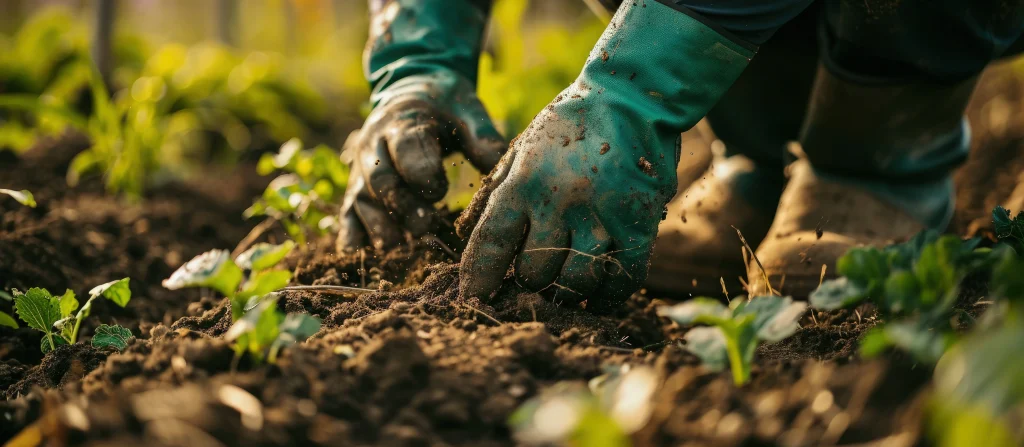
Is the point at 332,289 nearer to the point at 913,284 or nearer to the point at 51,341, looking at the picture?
the point at 51,341

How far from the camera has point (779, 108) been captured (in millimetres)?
2143

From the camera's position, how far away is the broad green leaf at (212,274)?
1.00 metres

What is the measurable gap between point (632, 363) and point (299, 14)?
9824mm

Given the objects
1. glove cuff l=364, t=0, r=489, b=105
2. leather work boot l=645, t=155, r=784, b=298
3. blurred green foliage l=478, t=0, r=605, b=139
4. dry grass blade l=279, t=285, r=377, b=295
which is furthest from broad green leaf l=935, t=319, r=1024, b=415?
blurred green foliage l=478, t=0, r=605, b=139

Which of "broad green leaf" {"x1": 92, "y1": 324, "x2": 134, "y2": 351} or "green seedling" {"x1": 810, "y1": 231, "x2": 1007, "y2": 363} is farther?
"broad green leaf" {"x1": 92, "y1": 324, "x2": 134, "y2": 351}

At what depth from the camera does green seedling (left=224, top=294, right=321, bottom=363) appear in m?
0.92

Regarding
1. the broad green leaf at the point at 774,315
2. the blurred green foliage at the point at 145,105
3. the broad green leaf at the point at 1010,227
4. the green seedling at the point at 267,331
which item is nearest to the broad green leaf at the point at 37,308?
the green seedling at the point at 267,331

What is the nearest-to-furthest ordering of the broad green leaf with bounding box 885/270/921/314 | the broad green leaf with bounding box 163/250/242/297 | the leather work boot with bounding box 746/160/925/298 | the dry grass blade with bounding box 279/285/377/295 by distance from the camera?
the broad green leaf with bounding box 885/270/921/314, the broad green leaf with bounding box 163/250/242/297, the dry grass blade with bounding box 279/285/377/295, the leather work boot with bounding box 746/160/925/298

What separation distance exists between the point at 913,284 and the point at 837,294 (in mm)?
88

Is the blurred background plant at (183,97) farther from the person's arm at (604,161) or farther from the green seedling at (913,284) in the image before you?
the green seedling at (913,284)

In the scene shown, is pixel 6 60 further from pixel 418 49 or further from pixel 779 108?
pixel 779 108

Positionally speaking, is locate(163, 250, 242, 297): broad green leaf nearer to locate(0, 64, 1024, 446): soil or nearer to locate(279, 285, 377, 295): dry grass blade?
locate(0, 64, 1024, 446): soil

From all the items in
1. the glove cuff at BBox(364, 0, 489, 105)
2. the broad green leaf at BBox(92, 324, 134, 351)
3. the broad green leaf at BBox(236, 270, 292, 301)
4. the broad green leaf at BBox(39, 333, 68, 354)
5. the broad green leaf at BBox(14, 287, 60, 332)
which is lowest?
the broad green leaf at BBox(39, 333, 68, 354)

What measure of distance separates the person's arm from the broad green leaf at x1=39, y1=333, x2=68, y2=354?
708mm
